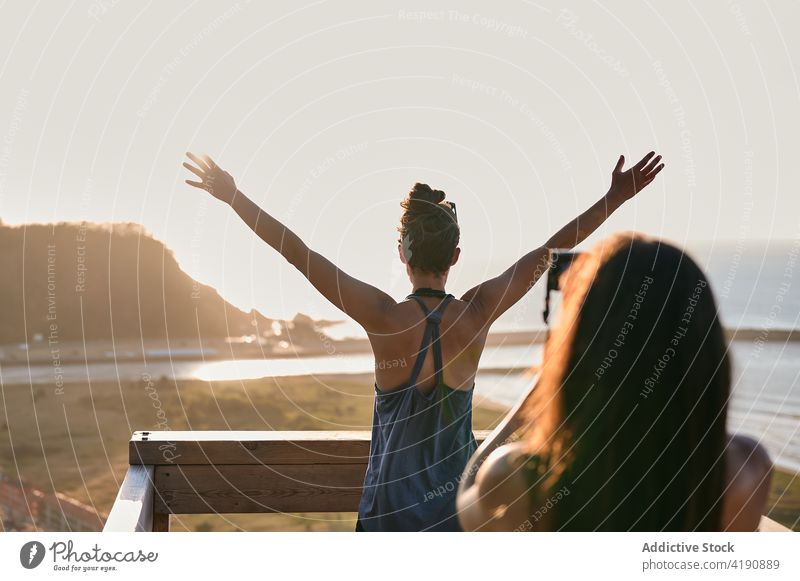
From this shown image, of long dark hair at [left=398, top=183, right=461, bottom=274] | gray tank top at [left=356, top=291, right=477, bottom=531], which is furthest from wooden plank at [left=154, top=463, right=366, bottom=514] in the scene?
long dark hair at [left=398, top=183, right=461, bottom=274]

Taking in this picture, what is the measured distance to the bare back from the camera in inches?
98.0

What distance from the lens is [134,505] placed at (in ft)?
7.95

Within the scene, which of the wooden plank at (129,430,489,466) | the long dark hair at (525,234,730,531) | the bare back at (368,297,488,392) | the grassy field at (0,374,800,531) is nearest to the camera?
the long dark hair at (525,234,730,531)

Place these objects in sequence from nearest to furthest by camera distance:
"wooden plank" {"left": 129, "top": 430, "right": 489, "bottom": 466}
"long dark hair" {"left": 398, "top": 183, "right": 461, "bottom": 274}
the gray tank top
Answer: the gray tank top, "long dark hair" {"left": 398, "top": 183, "right": 461, "bottom": 274}, "wooden plank" {"left": 129, "top": 430, "right": 489, "bottom": 466}

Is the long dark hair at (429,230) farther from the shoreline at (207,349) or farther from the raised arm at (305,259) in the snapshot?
the shoreline at (207,349)

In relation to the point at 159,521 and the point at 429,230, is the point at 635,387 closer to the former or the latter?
the point at 429,230

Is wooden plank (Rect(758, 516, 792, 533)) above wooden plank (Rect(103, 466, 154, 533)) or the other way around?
above

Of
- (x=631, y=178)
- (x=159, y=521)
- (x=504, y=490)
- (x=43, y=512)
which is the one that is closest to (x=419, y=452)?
(x=504, y=490)

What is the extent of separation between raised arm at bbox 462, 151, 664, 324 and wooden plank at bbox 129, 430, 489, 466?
71 centimetres

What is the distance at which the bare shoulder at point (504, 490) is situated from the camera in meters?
1.46

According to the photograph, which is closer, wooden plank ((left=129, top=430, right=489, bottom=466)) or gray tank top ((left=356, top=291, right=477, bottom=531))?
gray tank top ((left=356, top=291, right=477, bottom=531))

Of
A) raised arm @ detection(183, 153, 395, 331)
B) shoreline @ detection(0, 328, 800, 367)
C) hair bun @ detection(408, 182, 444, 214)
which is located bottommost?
shoreline @ detection(0, 328, 800, 367)

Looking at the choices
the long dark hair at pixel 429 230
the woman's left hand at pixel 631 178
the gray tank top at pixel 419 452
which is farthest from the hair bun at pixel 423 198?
the woman's left hand at pixel 631 178

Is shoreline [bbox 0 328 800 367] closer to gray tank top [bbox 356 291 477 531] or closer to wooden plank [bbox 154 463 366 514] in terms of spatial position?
wooden plank [bbox 154 463 366 514]
